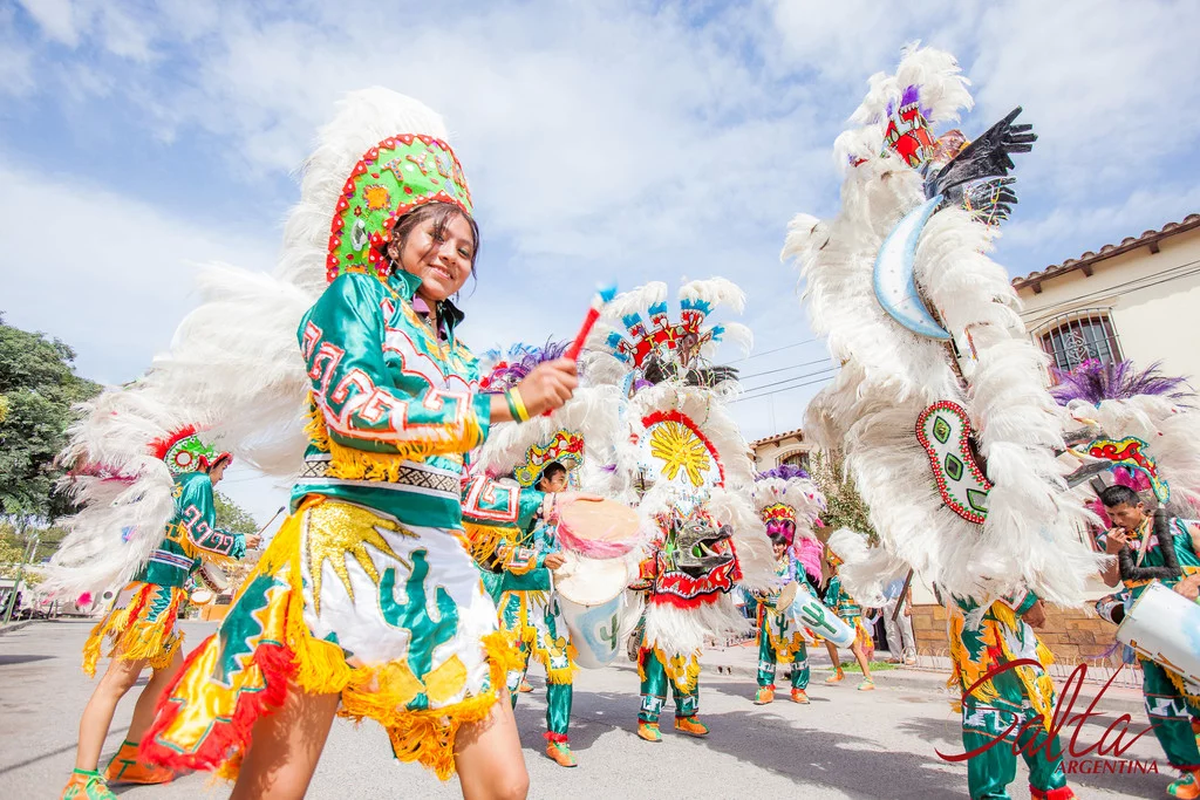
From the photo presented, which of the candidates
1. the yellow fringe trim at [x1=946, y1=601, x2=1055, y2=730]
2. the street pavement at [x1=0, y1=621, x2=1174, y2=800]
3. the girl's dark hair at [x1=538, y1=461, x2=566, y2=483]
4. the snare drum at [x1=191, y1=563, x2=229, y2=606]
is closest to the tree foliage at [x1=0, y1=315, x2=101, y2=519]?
the street pavement at [x1=0, y1=621, x2=1174, y2=800]

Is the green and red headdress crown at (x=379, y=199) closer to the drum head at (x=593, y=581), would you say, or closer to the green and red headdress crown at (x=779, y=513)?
the drum head at (x=593, y=581)

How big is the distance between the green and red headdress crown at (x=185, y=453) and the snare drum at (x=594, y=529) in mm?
2740

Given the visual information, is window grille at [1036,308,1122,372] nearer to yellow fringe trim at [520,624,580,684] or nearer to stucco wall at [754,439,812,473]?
stucco wall at [754,439,812,473]

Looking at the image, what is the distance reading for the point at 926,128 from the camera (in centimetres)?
370

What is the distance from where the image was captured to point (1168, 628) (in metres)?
3.09

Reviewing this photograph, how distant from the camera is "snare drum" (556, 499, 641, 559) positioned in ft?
6.98

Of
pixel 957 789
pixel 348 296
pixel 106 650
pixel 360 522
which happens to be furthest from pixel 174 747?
pixel 957 789

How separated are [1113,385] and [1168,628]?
112 inches

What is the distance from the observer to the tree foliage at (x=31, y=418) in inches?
456

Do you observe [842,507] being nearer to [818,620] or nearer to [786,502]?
[786,502]

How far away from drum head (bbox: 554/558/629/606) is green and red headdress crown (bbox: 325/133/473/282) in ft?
6.86

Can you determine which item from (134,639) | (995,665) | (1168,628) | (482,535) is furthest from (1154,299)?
(134,639)

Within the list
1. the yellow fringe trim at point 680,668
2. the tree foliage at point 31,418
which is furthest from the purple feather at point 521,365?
the tree foliage at point 31,418

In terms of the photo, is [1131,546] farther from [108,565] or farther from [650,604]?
[108,565]
